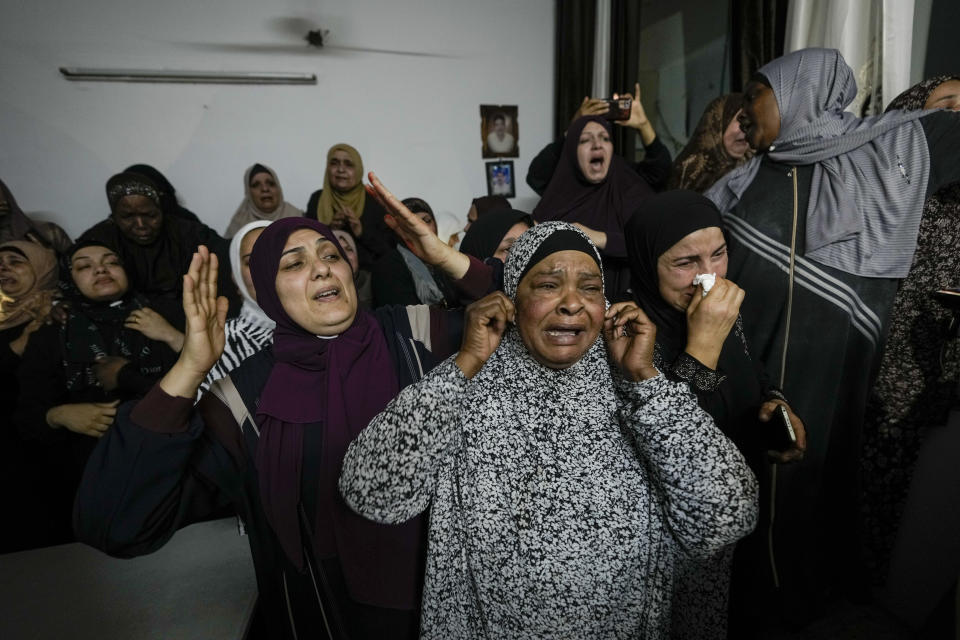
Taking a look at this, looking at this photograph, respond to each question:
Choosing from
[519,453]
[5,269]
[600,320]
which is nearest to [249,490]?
[519,453]

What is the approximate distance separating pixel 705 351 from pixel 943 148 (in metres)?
1.08

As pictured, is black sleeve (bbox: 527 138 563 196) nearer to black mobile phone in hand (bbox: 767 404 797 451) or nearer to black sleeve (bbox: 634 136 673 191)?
black sleeve (bbox: 634 136 673 191)

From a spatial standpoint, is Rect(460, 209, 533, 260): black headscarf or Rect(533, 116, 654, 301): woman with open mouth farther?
Rect(533, 116, 654, 301): woman with open mouth

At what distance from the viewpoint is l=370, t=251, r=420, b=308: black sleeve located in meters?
2.48

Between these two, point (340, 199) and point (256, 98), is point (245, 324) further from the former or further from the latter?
point (256, 98)

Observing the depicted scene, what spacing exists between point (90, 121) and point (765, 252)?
16.1ft

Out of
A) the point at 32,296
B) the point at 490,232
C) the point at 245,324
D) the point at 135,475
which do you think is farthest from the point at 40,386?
the point at 490,232

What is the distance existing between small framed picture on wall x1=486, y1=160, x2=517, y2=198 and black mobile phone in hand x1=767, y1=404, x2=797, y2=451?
12.6 feet

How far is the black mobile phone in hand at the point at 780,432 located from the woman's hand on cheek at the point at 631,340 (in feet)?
1.34

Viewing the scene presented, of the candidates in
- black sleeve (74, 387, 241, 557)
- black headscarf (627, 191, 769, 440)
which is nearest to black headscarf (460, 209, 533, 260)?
black headscarf (627, 191, 769, 440)

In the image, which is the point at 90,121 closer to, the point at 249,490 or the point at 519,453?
the point at 249,490

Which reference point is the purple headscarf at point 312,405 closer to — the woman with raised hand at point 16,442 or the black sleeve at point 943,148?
the woman with raised hand at point 16,442

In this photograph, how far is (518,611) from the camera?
98 cm

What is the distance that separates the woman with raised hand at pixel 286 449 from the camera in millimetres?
907
